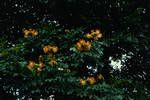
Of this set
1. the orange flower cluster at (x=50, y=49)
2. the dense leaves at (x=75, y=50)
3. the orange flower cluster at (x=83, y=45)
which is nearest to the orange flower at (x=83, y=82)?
the dense leaves at (x=75, y=50)

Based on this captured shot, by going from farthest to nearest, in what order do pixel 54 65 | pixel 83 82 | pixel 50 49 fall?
pixel 50 49
pixel 83 82
pixel 54 65

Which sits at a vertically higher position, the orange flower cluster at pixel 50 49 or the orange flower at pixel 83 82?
the orange flower cluster at pixel 50 49

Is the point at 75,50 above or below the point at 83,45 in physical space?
below

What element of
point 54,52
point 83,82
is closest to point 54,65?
point 54,52

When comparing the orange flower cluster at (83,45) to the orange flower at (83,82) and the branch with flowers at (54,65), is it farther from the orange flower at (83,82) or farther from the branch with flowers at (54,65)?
the orange flower at (83,82)

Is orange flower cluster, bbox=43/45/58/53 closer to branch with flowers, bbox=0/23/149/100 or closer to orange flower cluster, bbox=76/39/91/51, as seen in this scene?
branch with flowers, bbox=0/23/149/100

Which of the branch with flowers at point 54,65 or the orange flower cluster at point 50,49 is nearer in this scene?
the branch with flowers at point 54,65

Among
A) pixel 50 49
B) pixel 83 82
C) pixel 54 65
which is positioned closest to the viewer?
pixel 54 65

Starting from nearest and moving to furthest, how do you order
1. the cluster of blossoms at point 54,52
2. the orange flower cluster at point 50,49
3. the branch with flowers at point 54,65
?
the cluster of blossoms at point 54,52
the branch with flowers at point 54,65
the orange flower cluster at point 50,49

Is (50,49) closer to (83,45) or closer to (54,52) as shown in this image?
(54,52)

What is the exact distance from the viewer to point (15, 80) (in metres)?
8.24

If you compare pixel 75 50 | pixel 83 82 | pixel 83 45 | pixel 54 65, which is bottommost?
pixel 83 82

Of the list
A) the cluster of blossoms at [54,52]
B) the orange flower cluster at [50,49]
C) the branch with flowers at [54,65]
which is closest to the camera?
the cluster of blossoms at [54,52]

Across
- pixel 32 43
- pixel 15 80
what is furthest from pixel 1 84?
pixel 32 43
